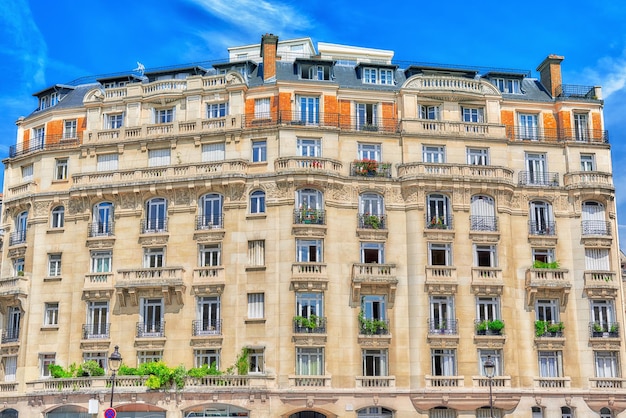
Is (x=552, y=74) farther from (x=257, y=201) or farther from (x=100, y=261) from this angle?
(x=100, y=261)

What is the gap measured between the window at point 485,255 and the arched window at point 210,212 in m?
14.7

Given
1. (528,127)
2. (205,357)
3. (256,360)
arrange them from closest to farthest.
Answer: (256,360) < (205,357) < (528,127)

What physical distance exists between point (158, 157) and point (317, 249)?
11383 millimetres

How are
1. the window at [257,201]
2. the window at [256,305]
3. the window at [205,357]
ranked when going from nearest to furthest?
1. the window at [205,357]
2. the window at [256,305]
3. the window at [257,201]

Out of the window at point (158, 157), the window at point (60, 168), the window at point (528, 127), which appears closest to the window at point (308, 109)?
the window at point (158, 157)

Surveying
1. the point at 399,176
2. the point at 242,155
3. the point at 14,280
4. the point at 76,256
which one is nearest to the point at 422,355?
the point at 399,176

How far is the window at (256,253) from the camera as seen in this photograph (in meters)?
45.2

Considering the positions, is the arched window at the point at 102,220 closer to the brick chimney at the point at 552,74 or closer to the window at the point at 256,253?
the window at the point at 256,253

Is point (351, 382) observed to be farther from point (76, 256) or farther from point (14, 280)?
point (14, 280)

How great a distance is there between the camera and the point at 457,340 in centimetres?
4441

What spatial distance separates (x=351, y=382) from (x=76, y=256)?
17.7 meters

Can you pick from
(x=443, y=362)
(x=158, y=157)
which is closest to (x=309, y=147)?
(x=158, y=157)

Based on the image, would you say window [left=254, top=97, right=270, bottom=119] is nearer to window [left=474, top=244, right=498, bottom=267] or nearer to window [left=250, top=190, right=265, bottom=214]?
window [left=250, top=190, right=265, bottom=214]

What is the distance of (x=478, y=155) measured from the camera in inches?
1909
